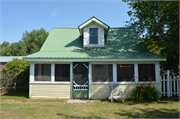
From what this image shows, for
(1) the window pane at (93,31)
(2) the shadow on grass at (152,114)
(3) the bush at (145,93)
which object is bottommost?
(2) the shadow on grass at (152,114)

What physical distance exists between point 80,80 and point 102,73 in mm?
1625

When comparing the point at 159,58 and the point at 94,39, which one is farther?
the point at 94,39

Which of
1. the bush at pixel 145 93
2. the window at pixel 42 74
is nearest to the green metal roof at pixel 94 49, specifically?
the window at pixel 42 74

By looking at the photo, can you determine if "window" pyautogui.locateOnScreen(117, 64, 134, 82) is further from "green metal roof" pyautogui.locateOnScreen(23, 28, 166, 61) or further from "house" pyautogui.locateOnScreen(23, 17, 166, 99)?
"green metal roof" pyautogui.locateOnScreen(23, 28, 166, 61)

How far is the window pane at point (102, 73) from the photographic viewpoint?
952 cm

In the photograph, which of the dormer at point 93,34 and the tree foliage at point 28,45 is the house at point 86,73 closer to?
the dormer at point 93,34

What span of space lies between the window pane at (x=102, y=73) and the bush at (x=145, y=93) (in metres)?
1.85

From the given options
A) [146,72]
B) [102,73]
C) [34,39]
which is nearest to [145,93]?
[146,72]

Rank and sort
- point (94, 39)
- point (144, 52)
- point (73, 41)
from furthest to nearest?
point (73, 41) < point (94, 39) < point (144, 52)

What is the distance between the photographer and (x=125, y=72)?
9570mm

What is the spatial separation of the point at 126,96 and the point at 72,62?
4381mm

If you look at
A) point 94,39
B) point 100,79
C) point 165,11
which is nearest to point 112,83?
point 100,79

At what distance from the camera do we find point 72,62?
376 inches

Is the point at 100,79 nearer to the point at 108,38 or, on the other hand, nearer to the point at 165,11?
the point at 108,38
